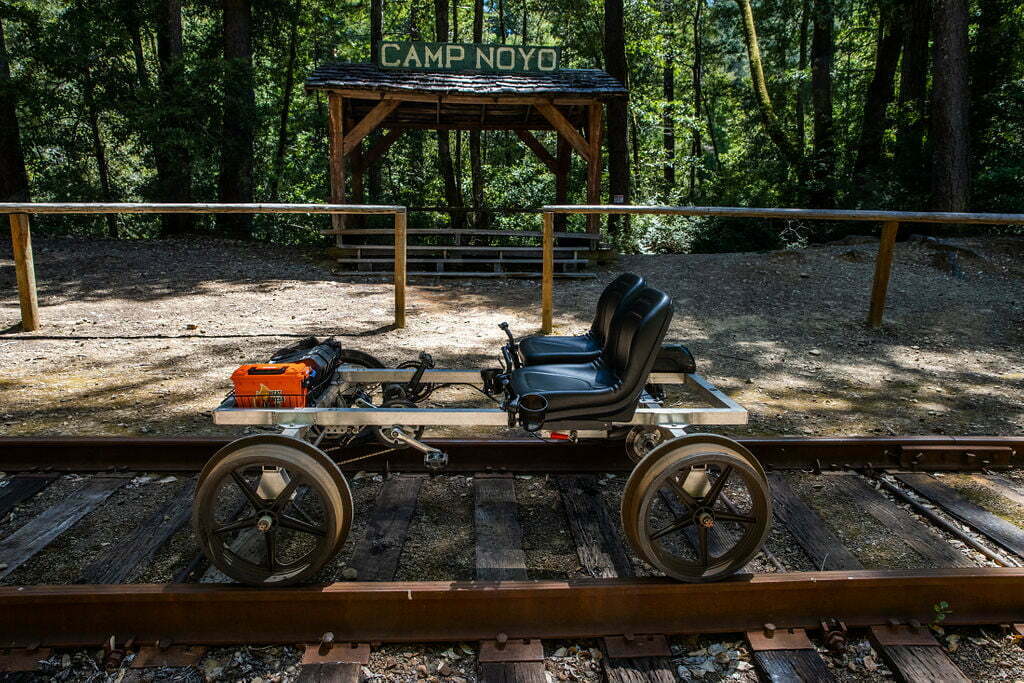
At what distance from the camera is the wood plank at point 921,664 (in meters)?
2.46

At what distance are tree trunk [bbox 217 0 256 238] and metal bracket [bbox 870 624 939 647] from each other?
1585 centimetres

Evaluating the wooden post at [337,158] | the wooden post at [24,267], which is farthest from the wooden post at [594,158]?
the wooden post at [24,267]

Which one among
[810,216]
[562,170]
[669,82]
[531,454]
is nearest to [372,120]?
[562,170]

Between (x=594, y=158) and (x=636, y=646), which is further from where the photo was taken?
(x=594, y=158)

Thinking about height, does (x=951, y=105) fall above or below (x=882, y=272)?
above

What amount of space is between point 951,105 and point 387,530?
12626 millimetres

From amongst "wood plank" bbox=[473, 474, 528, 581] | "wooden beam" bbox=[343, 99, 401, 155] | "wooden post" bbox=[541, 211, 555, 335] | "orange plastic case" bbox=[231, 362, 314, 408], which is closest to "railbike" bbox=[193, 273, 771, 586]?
"orange plastic case" bbox=[231, 362, 314, 408]

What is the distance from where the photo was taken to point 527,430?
328 centimetres

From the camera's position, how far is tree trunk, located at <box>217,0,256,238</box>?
16359mm

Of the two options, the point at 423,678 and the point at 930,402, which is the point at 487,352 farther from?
the point at 423,678

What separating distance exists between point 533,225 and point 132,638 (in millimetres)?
19218

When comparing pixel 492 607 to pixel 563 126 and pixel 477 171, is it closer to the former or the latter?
pixel 563 126

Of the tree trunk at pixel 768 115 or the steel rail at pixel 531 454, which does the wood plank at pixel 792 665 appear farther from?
the tree trunk at pixel 768 115

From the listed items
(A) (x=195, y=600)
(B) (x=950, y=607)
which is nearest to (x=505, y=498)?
(A) (x=195, y=600)
